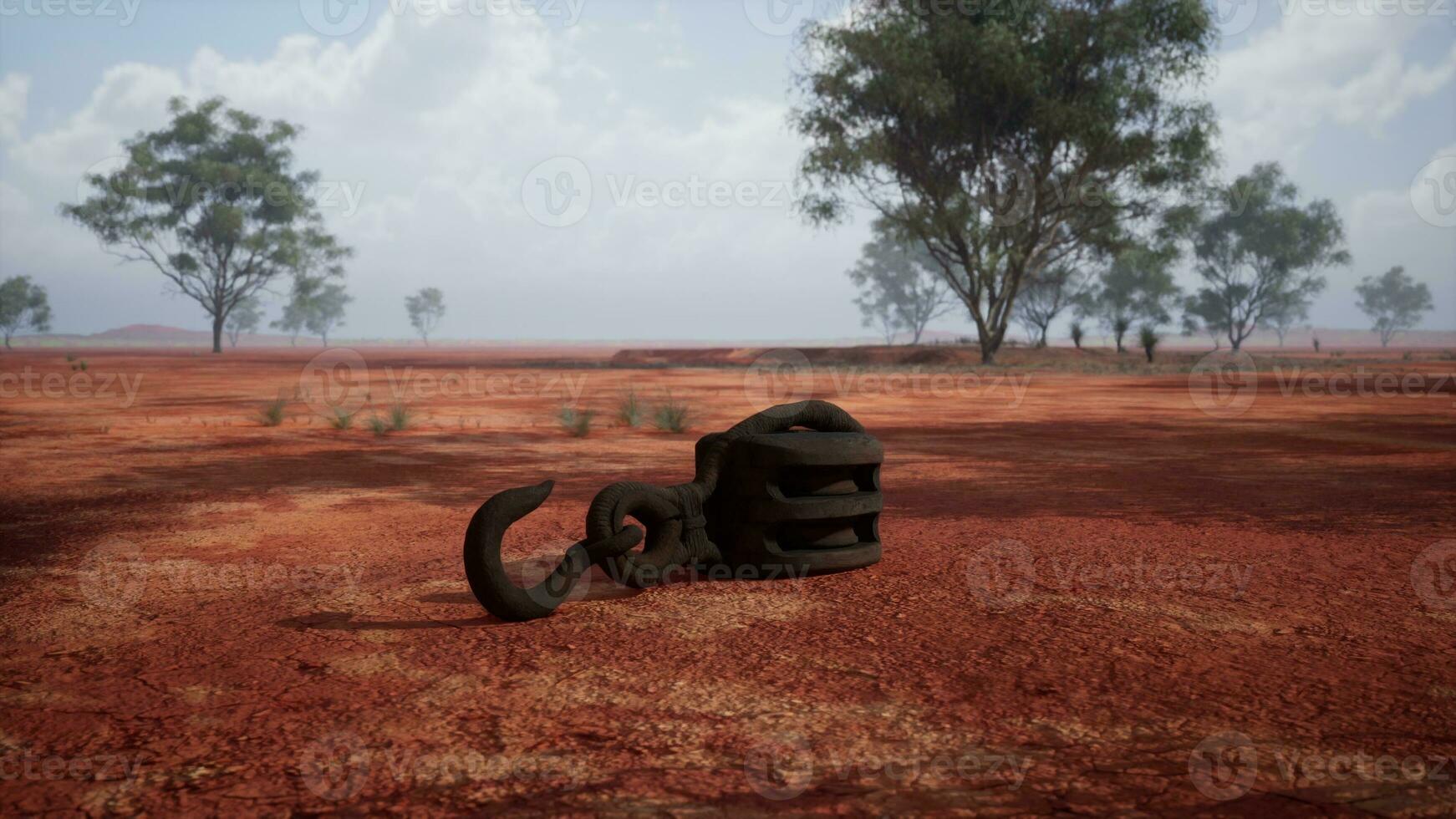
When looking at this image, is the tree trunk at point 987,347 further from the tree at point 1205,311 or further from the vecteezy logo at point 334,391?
the tree at point 1205,311

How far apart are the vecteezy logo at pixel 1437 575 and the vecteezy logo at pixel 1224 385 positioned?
36.2ft

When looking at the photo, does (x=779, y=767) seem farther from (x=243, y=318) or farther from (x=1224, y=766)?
(x=243, y=318)

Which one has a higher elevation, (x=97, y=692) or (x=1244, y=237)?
(x=1244, y=237)

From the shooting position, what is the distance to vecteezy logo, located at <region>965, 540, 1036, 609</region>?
4504mm

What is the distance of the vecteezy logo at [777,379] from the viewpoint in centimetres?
2031

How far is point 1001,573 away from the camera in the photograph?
4.98m

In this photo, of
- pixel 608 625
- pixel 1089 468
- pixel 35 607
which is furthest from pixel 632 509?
pixel 1089 468

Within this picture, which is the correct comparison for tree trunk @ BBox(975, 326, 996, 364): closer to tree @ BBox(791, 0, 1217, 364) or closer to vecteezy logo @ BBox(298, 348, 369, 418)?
tree @ BBox(791, 0, 1217, 364)

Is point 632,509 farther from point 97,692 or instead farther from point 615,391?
point 615,391

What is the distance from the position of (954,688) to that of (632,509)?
75.1 inches

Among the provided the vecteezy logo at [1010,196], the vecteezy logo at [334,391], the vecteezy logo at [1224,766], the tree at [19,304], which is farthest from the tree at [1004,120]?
the tree at [19,304]

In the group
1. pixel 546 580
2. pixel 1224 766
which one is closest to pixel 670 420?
pixel 546 580

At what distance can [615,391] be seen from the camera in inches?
921

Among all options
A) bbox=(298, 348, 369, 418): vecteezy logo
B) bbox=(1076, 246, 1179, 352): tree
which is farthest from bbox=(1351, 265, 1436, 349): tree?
bbox=(298, 348, 369, 418): vecteezy logo
